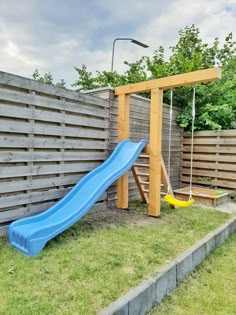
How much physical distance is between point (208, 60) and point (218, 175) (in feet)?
13.8

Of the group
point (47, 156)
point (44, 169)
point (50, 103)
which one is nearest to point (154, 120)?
point (50, 103)

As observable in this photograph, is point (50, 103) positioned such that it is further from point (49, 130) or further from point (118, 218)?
point (118, 218)

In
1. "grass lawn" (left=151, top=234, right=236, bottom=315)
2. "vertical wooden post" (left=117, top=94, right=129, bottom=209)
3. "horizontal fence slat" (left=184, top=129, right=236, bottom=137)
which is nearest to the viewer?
"grass lawn" (left=151, top=234, right=236, bottom=315)

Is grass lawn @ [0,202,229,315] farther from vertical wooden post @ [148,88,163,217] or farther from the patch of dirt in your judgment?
vertical wooden post @ [148,88,163,217]

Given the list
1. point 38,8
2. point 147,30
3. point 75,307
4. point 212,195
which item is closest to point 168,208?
point 212,195

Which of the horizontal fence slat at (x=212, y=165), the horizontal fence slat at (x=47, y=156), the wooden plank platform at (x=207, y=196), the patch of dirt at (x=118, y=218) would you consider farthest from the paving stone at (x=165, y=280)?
the horizontal fence slat at (x=212, y=165)

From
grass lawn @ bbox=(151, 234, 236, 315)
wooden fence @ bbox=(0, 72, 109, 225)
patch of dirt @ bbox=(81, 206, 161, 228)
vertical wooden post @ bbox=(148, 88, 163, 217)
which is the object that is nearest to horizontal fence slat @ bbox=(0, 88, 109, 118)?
wooden fence @ bbox=(0, 72, 109, 225)

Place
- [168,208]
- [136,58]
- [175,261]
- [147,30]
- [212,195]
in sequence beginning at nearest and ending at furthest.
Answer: [175,261], [168,208], [212,195], [147,30], [136,58]

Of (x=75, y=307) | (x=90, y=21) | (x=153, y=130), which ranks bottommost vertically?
(x=75, y=307)

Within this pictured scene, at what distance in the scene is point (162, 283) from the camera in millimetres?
2156

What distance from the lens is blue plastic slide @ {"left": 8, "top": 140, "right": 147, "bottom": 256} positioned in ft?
8.54

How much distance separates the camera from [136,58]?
28.0 ft

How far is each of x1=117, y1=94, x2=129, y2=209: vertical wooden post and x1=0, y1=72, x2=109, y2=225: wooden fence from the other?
1.15ft

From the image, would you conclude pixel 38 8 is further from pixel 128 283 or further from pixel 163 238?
pixel 128 283
